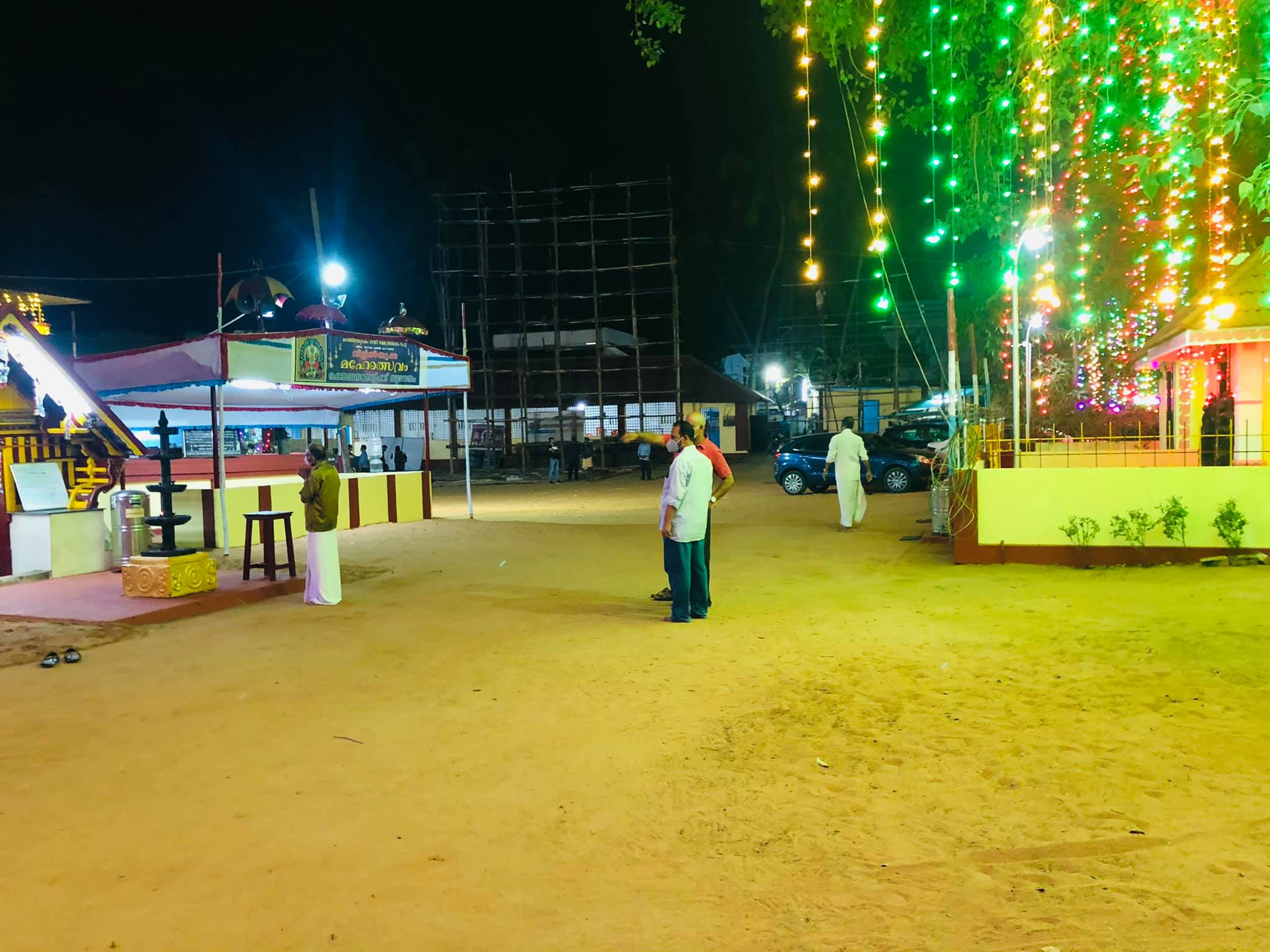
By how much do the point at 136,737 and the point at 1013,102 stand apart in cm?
1346

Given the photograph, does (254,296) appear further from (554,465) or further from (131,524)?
(554,465)

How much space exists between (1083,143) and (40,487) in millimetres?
17150

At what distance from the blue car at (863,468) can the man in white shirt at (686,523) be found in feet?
42.0

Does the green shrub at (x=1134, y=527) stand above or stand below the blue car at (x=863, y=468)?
below

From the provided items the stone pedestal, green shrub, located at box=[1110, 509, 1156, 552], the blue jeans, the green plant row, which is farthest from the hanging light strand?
the stone pedestal

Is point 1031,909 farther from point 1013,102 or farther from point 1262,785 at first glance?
point 1013,102

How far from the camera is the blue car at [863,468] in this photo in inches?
A: 812

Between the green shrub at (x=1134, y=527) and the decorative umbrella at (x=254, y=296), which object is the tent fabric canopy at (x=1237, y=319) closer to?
the green shrub at (x=1134, y=527)

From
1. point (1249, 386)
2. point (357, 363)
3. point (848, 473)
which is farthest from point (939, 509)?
point (357, 363)

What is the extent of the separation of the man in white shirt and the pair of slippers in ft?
15.5

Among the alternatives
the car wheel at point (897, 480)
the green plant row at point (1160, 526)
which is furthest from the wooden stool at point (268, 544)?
the car wheel at point (897, 480)

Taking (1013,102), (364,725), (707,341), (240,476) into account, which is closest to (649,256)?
(707,341)

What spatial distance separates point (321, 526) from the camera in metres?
9.14

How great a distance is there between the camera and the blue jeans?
804cm
